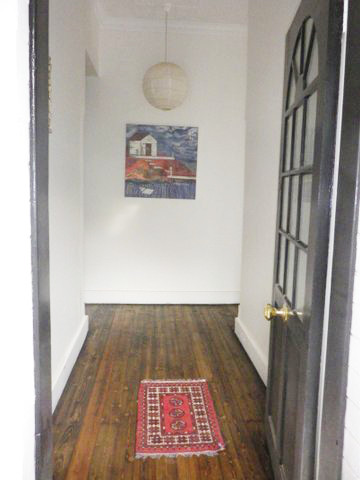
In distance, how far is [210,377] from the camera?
9.66 ft

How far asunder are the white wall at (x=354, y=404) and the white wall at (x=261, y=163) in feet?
5.53

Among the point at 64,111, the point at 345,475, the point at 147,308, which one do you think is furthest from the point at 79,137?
the point at 345,475

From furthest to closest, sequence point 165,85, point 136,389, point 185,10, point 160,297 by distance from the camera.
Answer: point 160,297
point 185,10
point 165,85
point 136,389

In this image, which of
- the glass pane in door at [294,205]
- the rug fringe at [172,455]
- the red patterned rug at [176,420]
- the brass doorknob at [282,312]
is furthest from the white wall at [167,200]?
the brass doorknob at [282,312]

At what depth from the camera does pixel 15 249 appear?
1122 mm

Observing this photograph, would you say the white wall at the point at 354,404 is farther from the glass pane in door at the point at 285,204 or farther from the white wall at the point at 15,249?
the white wall at the point at 15,249

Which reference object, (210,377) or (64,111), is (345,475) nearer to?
(210,377)

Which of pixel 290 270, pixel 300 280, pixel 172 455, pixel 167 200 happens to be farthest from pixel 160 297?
pixel 300 280

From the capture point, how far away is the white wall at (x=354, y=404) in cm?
111

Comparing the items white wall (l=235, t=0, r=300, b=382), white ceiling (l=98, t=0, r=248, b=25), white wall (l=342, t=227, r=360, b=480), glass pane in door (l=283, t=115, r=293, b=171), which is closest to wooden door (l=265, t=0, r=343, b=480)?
glass pane in door (l=283, t=115, r=293, b=171)

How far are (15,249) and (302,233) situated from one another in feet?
3.33

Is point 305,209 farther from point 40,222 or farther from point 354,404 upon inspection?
point 40,222

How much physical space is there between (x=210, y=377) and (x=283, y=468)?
1.29 meters

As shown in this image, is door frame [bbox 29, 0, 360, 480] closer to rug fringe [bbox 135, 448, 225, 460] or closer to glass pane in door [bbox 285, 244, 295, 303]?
glass pane in door [bbox 285, 244, 295, 303]
